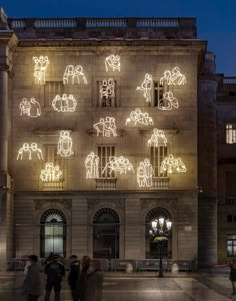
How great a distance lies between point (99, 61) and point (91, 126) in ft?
14.6

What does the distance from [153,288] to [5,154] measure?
1718 cm

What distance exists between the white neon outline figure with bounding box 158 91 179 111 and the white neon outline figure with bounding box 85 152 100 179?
5569mm

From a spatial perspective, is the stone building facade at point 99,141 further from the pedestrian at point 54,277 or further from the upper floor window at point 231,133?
the pedestrian at point 54,277

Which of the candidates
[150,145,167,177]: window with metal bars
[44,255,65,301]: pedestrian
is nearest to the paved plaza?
[44,255,65,301]: pedestrian

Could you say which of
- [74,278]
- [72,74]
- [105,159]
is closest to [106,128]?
[105,159]

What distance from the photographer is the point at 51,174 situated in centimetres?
5378

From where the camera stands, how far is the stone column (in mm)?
51750

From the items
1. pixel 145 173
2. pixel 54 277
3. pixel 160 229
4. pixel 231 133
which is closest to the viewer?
pixel 54 277

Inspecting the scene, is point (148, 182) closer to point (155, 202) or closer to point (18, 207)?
point (155, 202)

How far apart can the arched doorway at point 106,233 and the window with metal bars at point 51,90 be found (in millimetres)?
8160

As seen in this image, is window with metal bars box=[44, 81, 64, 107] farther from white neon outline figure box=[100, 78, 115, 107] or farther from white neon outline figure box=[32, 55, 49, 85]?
white neon outline figure box=[100, 78, 115, 107]

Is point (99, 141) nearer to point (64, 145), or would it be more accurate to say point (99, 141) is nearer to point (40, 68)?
point (64, 145)

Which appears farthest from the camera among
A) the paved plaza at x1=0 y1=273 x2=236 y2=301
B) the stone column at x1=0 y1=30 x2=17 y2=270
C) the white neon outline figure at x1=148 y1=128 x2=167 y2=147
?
the white neon outline figure at x1=148 y1=128 x2=167 y2=147

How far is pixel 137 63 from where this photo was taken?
5509cm
